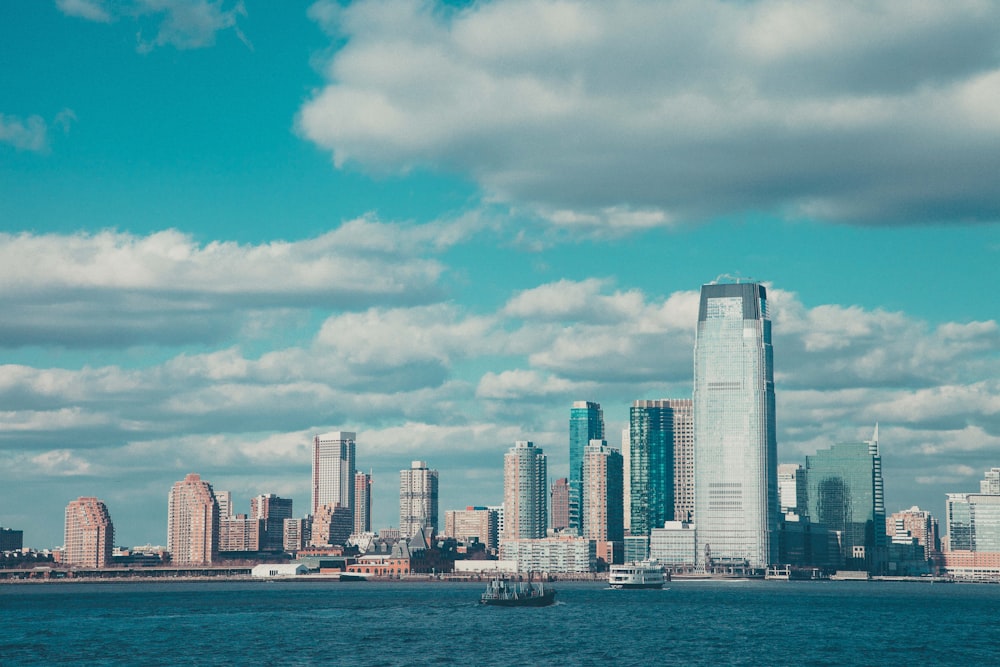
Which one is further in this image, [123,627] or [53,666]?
[123,627]

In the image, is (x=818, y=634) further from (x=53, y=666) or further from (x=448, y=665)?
(x=53, y=666)

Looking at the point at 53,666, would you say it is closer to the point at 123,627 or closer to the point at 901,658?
the point at 123,627

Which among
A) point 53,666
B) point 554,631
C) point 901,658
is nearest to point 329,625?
point 554,631

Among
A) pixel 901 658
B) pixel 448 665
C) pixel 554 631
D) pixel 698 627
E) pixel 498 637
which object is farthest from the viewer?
pixel 698 627

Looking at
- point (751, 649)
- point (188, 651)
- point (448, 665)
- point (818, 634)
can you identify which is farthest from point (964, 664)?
point (188, 651)

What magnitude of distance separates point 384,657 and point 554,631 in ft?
143

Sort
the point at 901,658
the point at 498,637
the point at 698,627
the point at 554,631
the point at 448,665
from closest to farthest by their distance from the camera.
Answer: the point at 448,665 → the point at 901,658 → the point at 498,637 → the point at 554,631 → the point at 698,627

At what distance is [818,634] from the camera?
184 meters

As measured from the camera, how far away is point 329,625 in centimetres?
19188

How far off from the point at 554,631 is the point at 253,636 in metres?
39.4

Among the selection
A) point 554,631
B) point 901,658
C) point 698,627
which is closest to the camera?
point 901,658

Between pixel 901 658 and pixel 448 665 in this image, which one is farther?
pixel 901 658

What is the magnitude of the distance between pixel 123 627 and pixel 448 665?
76390 millimetres

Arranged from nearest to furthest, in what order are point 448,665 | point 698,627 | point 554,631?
point 448,665
point 554,631
point 698,627
